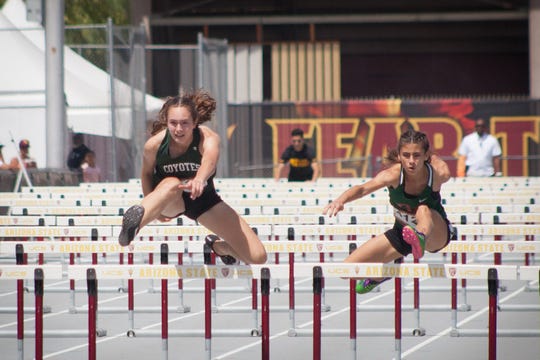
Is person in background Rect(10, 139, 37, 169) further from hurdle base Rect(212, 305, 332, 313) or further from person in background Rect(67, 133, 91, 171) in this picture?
hurdle base Rect(212, 305, 332, 313)

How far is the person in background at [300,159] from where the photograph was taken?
19781 millimetres

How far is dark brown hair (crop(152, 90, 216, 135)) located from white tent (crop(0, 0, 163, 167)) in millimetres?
13557

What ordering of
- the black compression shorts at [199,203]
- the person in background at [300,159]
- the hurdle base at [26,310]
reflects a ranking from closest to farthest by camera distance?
the black compression shorts at [199,203], the hurdle base at [26,310], the person in background at [300,159]

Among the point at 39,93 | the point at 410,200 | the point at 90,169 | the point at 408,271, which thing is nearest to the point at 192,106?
the point at 410,200

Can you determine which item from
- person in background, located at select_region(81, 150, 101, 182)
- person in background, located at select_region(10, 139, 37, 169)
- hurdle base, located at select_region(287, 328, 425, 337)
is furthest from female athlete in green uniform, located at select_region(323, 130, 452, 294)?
person in background, located at select_region(81, 150, 101, 182)

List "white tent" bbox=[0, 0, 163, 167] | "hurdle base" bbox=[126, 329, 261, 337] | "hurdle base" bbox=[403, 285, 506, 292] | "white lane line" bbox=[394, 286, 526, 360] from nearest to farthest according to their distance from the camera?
1. "white lane line" bbox=[394, 286, 526, 360]
2. "hurdle base" bbox=[126, 329, 261, 337]
3. "hurdle base" bbox=[403, 285, 506, 292]
4. "white tent" bbox=[0, 0, 163, 167]

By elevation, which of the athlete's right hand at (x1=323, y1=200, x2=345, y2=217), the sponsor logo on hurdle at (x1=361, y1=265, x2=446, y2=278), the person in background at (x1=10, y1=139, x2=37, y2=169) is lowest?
the sponsor logo on hurdle at (x1=361, y1=265, x2=446, y2=278)

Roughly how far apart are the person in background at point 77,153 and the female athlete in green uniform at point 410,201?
13709 mm

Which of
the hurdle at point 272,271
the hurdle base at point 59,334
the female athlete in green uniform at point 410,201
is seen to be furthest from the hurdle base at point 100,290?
the hurdle at point 272,271

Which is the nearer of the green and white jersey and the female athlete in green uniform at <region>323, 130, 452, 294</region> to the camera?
the female athlete in green uniform at <region>323, 130, 452, 294</region>

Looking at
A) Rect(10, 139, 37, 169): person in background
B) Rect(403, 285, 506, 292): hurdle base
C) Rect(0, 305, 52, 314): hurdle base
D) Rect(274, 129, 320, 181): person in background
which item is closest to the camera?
Rect(0, 305, 52, 314): hurdle base

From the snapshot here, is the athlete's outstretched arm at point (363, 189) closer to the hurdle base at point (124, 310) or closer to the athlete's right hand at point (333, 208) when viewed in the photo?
the athlete's right hand at point (333, 208)

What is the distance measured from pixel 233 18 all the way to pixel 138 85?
2133 centimetres

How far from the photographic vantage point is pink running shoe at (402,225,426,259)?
831 centimetres
